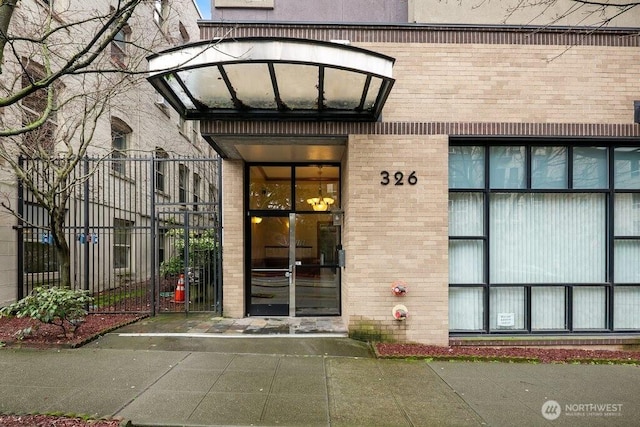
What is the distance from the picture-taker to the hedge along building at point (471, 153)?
6.61 metres

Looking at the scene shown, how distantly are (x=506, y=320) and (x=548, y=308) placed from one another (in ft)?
2.65

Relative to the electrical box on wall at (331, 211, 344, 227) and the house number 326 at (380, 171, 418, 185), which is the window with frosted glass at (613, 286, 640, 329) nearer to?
the house number 326 at (380, 171, 418, 185)

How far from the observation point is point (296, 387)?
15.3ft

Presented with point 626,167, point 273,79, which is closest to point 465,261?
point 626,167

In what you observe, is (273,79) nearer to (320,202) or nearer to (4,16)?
(4,16)

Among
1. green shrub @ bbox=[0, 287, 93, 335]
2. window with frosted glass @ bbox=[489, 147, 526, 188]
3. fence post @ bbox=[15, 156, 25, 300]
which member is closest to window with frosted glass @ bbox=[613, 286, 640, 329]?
window with frosted glass @ bbox=[489, 147, 526, 188]

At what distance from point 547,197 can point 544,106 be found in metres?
1.60

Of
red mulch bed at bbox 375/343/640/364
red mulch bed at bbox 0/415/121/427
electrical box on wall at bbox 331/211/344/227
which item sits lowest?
red mulch bed at bbox 375/343/640/364

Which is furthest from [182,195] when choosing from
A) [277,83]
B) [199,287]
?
[277,83]

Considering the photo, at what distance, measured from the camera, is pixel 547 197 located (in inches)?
275

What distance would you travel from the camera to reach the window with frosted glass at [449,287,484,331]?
693cm

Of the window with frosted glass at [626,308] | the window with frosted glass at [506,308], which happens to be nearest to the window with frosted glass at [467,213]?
the window with frosted glass at [506,308]

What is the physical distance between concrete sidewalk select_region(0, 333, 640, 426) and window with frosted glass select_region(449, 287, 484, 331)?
3.92ft

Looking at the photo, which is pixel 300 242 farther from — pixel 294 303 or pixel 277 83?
pixel 277 83
